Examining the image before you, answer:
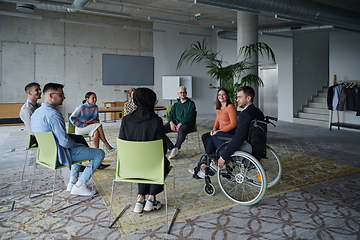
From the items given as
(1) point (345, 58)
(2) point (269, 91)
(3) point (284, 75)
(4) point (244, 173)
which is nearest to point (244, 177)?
(4) point (244, 173)

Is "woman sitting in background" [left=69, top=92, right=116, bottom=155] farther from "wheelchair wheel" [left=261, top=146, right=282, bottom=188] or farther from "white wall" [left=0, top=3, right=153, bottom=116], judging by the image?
"white wall" [left=0, top=3, right=153, bottom=116]

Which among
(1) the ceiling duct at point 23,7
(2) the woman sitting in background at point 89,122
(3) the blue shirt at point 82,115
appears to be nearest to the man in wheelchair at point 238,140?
(2) the woman sitting in background at point 89,122

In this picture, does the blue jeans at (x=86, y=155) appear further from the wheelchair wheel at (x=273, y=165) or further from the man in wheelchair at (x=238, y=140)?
the wheelchair wheel at (x=273, y=165)

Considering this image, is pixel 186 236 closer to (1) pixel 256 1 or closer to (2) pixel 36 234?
(2) pixel 36 234

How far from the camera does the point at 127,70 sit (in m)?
11.8

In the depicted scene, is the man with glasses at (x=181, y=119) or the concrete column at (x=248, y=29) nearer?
the man with glasses at (x=181, y=119)

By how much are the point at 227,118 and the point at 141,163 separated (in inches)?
A: 73.5

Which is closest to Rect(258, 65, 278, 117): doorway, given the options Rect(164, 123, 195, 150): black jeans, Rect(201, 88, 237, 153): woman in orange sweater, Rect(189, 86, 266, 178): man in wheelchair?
Rect(164, 123, 195, 150): black jeans

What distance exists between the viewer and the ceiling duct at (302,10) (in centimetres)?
557

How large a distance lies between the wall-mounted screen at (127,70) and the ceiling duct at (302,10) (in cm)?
681

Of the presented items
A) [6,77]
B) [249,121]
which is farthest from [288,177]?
[6,77]

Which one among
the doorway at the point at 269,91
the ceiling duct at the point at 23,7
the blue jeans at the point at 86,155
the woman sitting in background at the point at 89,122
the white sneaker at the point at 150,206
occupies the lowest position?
the white sneaker at the point at 150,206

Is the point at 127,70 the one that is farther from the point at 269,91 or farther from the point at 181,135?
the point at 181,135

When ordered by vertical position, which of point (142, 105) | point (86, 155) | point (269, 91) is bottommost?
point (86, 155)
